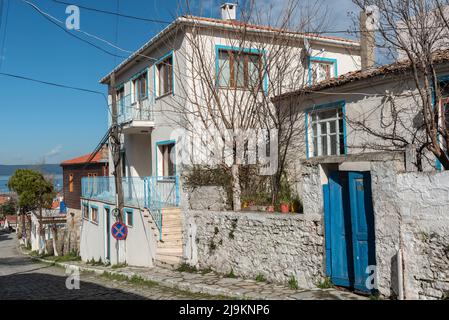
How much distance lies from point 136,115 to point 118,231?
5.65 meters

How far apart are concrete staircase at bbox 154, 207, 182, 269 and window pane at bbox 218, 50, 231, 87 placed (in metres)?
4.42

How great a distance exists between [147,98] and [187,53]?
4329 millimetres

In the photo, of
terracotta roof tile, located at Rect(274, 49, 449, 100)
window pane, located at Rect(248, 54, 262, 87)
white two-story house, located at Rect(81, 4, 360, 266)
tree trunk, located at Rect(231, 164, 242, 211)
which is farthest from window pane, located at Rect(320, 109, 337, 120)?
tree trunk, located at Rect(231, 164, 242, 211)

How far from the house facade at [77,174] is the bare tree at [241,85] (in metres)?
16.6

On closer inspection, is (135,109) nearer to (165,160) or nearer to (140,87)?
(140,87)

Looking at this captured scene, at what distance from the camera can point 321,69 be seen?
51.7ft

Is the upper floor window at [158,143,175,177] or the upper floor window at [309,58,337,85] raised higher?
the upper floor window at [309,58,337,85]

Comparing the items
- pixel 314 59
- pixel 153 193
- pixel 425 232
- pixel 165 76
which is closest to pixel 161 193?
pixel 153 193

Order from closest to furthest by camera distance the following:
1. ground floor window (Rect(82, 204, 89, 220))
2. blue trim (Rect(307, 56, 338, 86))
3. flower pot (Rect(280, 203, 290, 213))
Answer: flower pot (Rect(280, 203, 290, 213)) < blue trim (Rect(307, 56, 338, 86)) < ground floor window (Rect(82, 204, 89, 220))

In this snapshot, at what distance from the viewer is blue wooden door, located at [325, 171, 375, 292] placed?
6.88 metres

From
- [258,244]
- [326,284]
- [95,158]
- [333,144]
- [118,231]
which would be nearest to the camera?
[326,284]

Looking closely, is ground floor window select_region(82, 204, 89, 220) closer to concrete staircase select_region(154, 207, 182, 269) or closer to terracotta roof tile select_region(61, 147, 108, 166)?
terracotta roof tile select_region(61, 147, 108, 166)
